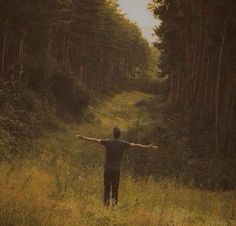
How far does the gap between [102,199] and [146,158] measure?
8.13 metres

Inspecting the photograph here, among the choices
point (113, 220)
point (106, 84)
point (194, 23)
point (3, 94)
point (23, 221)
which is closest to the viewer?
point (23, 221)

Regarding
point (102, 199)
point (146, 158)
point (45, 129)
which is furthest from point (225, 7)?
point (102, 199)

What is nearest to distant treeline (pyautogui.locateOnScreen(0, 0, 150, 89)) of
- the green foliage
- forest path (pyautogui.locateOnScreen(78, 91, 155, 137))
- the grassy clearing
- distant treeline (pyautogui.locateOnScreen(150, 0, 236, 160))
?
the green foliage

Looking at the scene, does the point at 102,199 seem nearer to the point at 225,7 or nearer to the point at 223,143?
the point at 223,143

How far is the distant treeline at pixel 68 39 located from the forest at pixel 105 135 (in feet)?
0.42

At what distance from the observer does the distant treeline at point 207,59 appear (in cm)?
2505

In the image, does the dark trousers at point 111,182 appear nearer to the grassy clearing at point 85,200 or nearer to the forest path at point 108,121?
the grassy clearing at point 85,200

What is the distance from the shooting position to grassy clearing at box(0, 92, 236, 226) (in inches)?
366

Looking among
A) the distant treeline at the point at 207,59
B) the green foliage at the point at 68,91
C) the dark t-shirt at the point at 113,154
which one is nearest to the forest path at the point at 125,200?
the dark t-shirt at the point at 113,154

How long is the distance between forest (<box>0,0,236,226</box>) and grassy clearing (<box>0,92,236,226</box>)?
0.03 meters

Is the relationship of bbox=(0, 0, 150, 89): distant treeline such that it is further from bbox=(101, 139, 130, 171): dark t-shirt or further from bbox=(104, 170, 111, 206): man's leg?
bbox=(104, 170, 111, 206): man's leg

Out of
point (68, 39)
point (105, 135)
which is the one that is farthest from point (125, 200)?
point (68, 39)

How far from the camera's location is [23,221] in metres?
8.46

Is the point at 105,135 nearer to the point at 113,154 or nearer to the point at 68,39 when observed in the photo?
the point at 113,154
